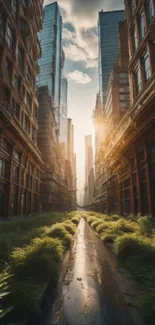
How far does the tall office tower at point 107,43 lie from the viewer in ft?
388

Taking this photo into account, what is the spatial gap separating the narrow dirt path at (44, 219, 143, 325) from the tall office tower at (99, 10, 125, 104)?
4340 inches

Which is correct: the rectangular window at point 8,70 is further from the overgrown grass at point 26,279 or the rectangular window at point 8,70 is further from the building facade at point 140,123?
the overgrown grass at point 26,279

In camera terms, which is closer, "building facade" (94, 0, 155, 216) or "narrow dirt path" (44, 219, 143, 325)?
"narrow dirt path" (44, 219, 143, 325)

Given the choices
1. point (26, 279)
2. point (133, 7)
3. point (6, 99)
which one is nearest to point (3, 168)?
point (6, 99)

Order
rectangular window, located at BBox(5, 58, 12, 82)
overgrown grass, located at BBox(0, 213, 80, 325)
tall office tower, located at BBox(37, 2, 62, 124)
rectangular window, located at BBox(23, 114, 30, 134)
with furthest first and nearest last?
1. tall office tower, located at BBox(37, 2, 62, 124)
2. rectangular window, located at BBox(23, 114, 30, 134)
3. rectangular window, located at BBox(5, 58, 12, 82)
4. overgrown grass, located at BBox(0, 213, 80, 325)

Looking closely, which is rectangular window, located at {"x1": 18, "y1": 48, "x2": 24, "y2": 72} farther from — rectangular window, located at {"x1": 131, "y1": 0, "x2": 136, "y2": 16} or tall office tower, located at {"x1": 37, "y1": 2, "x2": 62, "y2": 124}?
tall office tower, located at {"x1": 37, "y1": 2, "x2": 62, "y2": 124}

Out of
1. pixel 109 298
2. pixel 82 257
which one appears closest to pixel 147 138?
pixel 82 257

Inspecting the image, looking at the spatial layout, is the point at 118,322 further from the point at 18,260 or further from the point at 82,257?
the point at 82,257

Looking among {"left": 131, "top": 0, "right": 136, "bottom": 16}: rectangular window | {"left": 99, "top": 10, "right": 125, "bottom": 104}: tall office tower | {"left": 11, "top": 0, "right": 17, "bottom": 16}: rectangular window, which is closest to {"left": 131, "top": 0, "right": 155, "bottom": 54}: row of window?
{"left": 131, "top": 0, "right": 136, "bottom": 16}: rectangular window

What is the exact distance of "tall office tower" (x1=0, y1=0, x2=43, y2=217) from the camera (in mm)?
22481

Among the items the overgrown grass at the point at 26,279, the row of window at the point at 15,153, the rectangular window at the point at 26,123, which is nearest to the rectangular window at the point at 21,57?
the rectangular window at the point at 26,123

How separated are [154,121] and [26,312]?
16175 mm

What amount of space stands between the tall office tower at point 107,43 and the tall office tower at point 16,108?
80420 millimetres

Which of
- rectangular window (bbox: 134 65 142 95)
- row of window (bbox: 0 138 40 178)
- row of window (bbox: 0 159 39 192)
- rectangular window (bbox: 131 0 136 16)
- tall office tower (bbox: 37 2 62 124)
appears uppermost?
tall office tower (bbox: 37 2 62 124)
